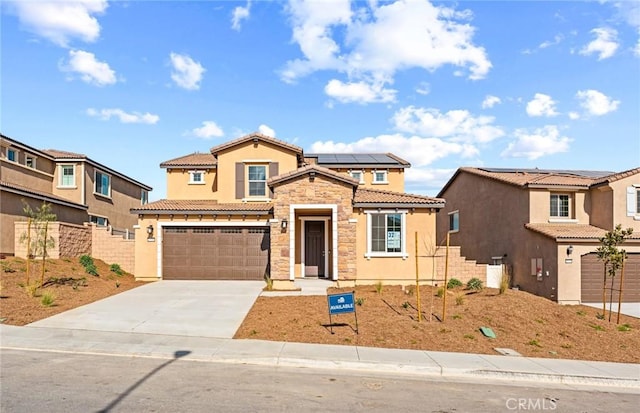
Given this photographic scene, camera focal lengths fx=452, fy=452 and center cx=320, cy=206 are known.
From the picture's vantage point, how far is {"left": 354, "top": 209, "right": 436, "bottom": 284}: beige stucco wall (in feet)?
63.1

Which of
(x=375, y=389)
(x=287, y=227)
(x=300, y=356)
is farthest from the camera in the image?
(x=287, y=227)

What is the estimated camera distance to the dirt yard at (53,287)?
13117mm

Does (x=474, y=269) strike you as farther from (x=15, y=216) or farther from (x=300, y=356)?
(x=15, y=216)

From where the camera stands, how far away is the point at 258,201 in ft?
73.2

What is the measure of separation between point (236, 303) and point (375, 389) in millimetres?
8357

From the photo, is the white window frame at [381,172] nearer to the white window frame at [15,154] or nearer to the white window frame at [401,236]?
the white window frame at [401,236]

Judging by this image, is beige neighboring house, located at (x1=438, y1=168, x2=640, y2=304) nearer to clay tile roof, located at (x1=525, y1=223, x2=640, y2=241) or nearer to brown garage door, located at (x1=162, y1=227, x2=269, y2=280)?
clay tile roof, located at (x1=525, y1=223, x2=640, y2=241)

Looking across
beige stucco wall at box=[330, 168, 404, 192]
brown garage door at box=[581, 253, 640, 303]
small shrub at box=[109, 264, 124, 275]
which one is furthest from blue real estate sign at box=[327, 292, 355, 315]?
beige stucco wall at box=[330, 168, 404, 192]

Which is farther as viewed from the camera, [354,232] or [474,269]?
[474,269]

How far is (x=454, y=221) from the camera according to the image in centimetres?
3005

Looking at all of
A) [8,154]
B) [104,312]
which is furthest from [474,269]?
[8,154]

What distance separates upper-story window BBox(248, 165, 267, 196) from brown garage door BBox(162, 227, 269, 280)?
237 centimetres

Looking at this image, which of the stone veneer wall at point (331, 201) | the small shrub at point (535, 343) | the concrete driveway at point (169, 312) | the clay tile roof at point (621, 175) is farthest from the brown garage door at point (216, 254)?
the clay tile roof at point (621, 175)

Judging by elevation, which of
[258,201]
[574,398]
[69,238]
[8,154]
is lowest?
[574,398]
